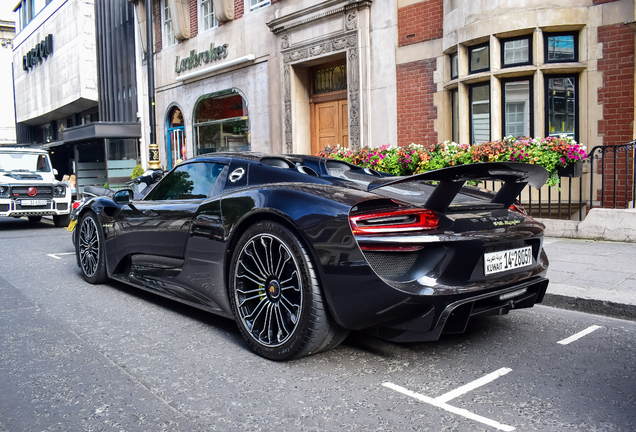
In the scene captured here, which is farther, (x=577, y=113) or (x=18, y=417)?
(x=577, y=113)

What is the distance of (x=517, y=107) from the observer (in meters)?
10.4

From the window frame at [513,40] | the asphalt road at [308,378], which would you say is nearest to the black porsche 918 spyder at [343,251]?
the asphalt road at [308,378]

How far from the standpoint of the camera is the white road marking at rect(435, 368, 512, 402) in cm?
291

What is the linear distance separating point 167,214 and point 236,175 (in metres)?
0.79

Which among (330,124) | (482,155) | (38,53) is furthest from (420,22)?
(38,53)

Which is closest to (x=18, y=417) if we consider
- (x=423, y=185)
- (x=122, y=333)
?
(x=122, y=333)

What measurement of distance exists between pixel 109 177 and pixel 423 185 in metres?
20.5

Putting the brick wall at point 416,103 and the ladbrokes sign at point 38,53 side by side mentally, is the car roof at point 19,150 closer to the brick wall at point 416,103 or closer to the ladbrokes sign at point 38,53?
the brick wall at point 416,103

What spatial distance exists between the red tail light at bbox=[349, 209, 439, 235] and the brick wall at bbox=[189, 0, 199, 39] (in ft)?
57.2

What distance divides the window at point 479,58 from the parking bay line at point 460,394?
848cm

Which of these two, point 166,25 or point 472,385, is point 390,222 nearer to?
point 472,385

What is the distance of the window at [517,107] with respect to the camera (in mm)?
10234

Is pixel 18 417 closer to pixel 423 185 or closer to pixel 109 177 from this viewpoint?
pixel 423 185

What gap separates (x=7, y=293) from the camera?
5.64 meters
